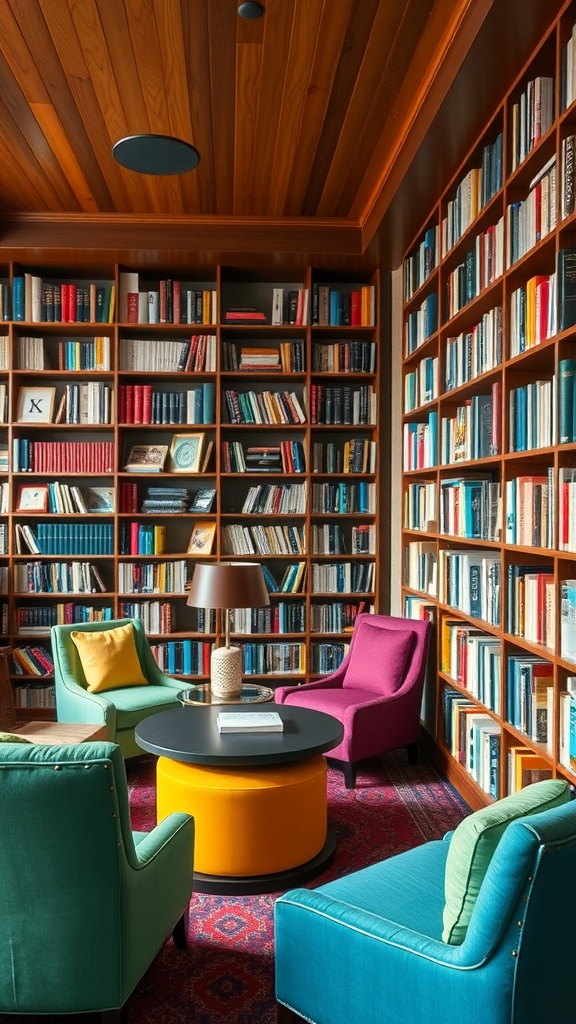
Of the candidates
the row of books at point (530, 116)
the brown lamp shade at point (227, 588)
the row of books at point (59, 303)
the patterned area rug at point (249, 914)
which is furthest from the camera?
the row of books at point (59, 303)

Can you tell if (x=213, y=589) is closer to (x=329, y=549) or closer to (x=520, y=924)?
(x=329, y=549)

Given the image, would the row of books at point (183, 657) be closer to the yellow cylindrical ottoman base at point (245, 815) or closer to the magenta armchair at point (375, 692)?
the magenta armchair at point (375, 692)

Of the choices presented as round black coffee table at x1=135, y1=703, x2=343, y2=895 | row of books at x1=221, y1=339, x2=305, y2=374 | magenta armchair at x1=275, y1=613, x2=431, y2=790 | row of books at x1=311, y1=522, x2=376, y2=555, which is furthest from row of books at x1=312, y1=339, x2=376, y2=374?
round black coffee table at x1=135, y1=703, x2=343, y2=895

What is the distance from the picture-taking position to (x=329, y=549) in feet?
17.4

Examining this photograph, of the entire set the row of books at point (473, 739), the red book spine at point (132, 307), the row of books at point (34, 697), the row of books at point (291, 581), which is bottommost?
the row of books at point (34, 697)

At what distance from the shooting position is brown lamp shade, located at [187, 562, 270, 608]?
3.62m

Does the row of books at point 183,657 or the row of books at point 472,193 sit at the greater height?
the row of books at point 472,193

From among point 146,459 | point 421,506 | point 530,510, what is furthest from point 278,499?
point 530,510

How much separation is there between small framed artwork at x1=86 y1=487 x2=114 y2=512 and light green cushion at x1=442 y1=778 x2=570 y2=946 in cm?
396

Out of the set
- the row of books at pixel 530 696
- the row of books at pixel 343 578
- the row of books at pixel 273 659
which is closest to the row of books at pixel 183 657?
the row of books at pixel 273 659

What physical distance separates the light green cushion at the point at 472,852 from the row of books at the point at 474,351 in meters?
1.99

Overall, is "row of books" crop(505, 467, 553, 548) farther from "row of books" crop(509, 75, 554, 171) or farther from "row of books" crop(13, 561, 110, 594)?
"row of books" crop(13, 561, 110, 594)

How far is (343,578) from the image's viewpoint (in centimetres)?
528

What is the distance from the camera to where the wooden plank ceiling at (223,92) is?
287cm
